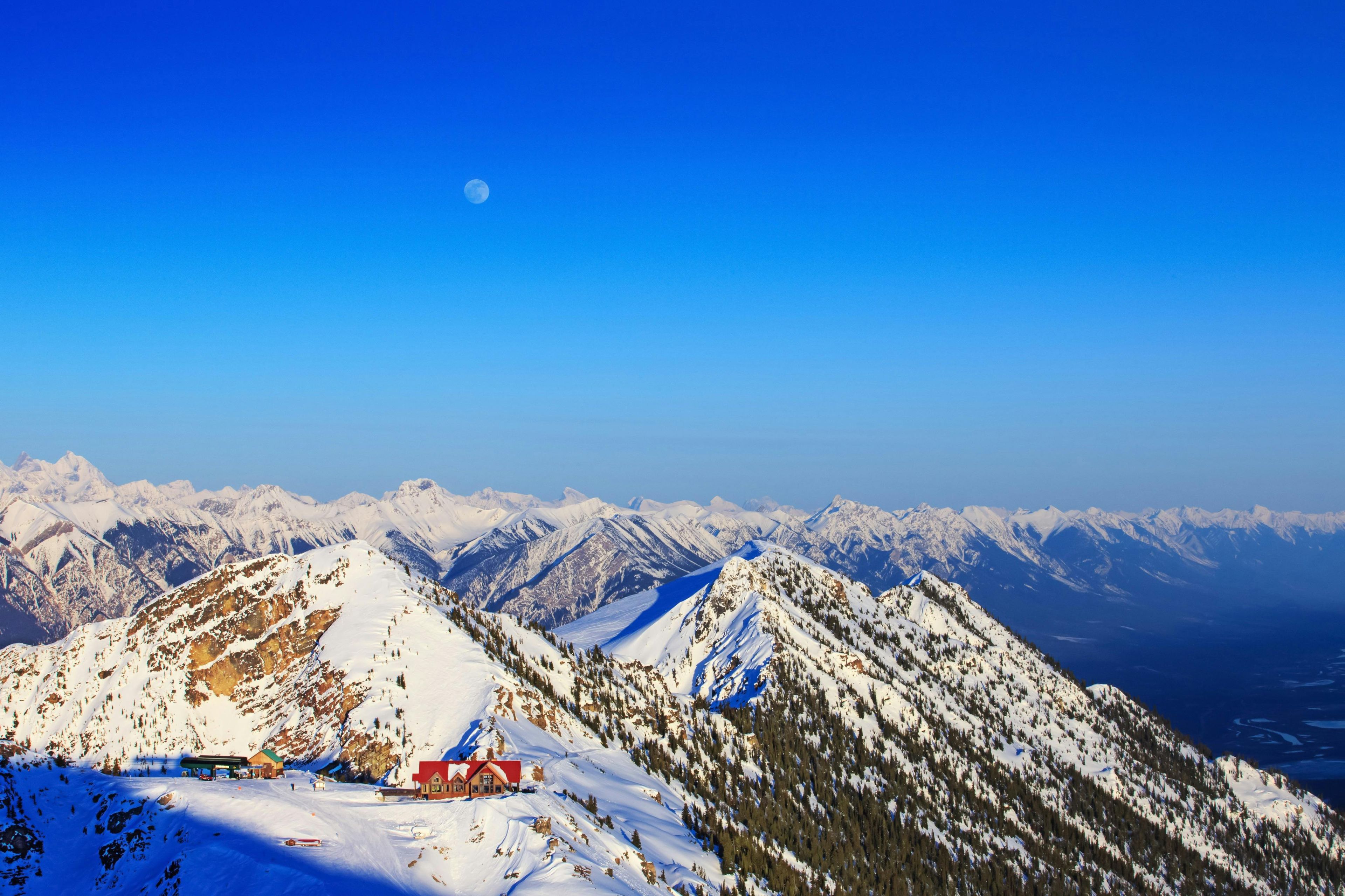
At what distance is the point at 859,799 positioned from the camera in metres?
183

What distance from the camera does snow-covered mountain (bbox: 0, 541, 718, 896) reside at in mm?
65625

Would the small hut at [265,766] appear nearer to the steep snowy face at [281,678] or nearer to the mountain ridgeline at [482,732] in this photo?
the mountain ridgeline at [482,732]

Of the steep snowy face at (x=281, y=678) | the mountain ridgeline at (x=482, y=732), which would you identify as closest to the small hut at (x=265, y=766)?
the mountain ridgeline at (x=482, y=732)

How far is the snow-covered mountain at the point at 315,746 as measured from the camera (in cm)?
6562

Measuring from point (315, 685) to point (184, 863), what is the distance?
289 feet

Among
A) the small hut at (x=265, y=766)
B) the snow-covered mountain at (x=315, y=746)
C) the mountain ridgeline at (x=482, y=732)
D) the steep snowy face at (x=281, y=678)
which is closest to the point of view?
the snow-covered mountain at (x=315, y=746)

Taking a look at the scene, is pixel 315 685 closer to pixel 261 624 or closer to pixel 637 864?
pixel 261 624

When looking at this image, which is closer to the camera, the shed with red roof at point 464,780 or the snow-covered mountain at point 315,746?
the snow-covered mountain at point 315,746

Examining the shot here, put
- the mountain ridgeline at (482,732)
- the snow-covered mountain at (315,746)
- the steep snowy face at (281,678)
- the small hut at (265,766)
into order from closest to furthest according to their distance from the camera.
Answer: the snow-covered mountain at (315,746)
the small hut at (265,766)
the mountain ridgeline at (482,732)
the steep snowy face at (281,678)

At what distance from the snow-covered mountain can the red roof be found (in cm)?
338

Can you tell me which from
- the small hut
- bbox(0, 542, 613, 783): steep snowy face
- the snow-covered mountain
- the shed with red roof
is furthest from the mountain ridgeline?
the small hut

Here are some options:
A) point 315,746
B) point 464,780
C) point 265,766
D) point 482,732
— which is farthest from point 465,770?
point 315,746

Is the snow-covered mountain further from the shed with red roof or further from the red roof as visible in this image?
the shed with red roof

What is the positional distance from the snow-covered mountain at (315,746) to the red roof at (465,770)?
3.38 m
